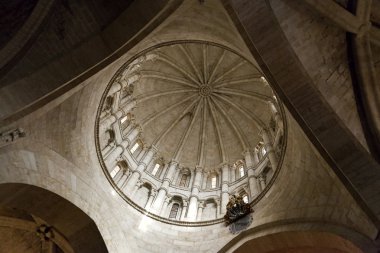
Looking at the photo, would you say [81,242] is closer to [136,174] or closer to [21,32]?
[136,174]

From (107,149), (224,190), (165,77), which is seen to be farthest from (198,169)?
(165,77)

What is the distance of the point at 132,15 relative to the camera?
8664 mm

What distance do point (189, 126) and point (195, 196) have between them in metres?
7.20

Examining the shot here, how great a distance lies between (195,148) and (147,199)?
21.9 feet

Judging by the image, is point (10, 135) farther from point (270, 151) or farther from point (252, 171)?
point (252, 171)

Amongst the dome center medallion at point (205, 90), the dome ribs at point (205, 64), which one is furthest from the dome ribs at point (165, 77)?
the dome ribs at point (205, 64)

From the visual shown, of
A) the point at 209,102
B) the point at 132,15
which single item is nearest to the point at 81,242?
the point at 132,15

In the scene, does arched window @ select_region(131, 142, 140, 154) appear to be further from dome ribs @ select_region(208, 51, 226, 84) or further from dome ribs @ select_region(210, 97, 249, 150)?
dome ribs @ select_region(208, 51, 226, 84)

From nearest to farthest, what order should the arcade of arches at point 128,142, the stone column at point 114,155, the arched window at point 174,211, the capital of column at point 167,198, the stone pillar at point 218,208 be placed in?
1. the arcade of arches at point 128,142
2. the stone column at point 114,155
3. the stone pillar at point 218,208
4. the arched window at point 174,211
5. the capital of column at point 167,198

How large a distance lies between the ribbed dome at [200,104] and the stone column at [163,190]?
136 centimetres

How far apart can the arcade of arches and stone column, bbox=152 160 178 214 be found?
0.07 m

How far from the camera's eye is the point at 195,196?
16.8 m

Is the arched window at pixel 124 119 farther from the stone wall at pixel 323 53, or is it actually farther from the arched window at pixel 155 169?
the stone wall at pixel 323 53

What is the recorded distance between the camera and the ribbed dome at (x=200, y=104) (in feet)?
68.7
